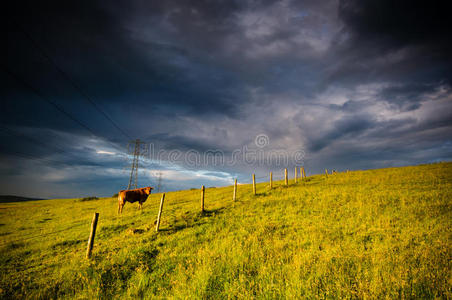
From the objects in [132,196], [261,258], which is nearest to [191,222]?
[261,258]

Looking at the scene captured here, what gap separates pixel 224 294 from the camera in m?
5.47

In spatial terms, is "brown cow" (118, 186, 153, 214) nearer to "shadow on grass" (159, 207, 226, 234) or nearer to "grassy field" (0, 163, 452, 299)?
"grassy field" (0, 163, 452, 299)

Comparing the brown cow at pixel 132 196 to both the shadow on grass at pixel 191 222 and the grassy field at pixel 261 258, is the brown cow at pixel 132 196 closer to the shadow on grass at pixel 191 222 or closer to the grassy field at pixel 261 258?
the grassy field at pixel 261 258

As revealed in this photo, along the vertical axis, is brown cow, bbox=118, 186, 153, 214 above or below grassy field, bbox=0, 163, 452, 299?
above

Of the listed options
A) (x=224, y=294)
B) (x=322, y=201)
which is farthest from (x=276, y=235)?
(x=322, y=201)

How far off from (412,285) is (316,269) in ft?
7.78

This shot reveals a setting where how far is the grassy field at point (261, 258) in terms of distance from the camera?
536cm

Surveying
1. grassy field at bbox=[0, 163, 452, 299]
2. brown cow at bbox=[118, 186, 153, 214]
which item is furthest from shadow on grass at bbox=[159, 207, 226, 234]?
brown cow at bbox=[118, 186, 153, 214]

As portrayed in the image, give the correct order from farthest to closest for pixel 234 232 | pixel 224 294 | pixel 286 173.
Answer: pixel 286 173 < pixel 234 232 < pixel 224 294

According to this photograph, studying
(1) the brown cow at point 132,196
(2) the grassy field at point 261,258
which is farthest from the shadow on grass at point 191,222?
(1) the brown cow at point 132,196

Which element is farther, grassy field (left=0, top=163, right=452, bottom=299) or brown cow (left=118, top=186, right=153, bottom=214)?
brown cow (left=118, top=186, right=153, bottom=214)

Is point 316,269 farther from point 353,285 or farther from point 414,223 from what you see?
point 414,223

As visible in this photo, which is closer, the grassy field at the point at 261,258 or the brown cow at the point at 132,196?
the grassy field at the point at 261,258

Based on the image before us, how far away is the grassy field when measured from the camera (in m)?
5.36
